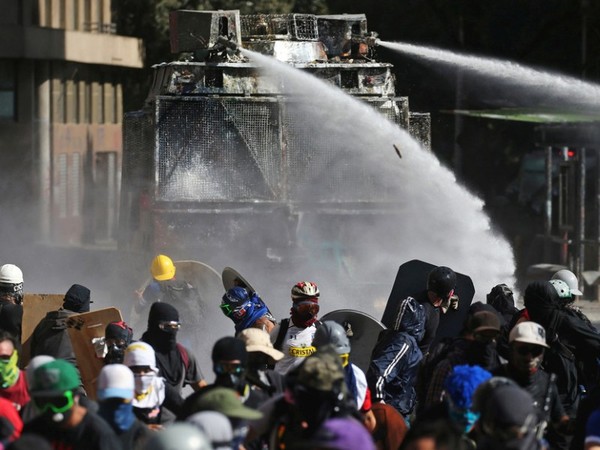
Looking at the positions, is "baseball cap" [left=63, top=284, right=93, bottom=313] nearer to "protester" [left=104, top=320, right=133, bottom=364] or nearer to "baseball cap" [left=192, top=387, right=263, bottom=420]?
"protester" [left=104, top=320, right=133, bottom=364]

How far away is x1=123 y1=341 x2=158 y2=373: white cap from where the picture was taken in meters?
6.97

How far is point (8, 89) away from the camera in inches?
1320

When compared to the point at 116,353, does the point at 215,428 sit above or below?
above

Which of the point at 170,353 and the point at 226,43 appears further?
the point at 226,43

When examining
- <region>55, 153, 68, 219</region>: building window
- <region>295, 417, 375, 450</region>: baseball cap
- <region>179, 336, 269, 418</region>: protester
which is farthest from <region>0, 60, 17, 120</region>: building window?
<region>295, 417, 375, 450</region>: baseball cap

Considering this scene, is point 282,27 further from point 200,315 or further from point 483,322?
point 483,322

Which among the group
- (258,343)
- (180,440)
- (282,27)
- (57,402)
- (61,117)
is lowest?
(61,117)

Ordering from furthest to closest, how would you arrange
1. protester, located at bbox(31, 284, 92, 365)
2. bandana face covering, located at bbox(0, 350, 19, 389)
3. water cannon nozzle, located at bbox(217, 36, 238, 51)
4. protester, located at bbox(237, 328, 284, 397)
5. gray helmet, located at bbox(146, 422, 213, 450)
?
water cannon nozzle, located at bbox(217, 36, 238, 51) → protester, located at bbox(31, 284, 92, 365) → bandana face covering, located at bbox(0, 350, 19, 389) → protester, located at bbox(237, 328, 284, 397) → gray helmet, located at bbox(146, 422, 213, 450)

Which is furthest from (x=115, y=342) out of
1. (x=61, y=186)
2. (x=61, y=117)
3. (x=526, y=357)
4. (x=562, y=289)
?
(x=61, y=117)

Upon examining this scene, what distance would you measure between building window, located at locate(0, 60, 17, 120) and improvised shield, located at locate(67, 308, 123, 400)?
2534 centimetres

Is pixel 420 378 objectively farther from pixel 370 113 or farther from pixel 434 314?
pixel 370 113

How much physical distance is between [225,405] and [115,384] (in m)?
0.51

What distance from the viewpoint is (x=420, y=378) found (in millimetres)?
7492

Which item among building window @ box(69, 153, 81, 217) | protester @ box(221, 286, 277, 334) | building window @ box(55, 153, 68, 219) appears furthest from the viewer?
building window @ box(69, 153, 81, 217)
